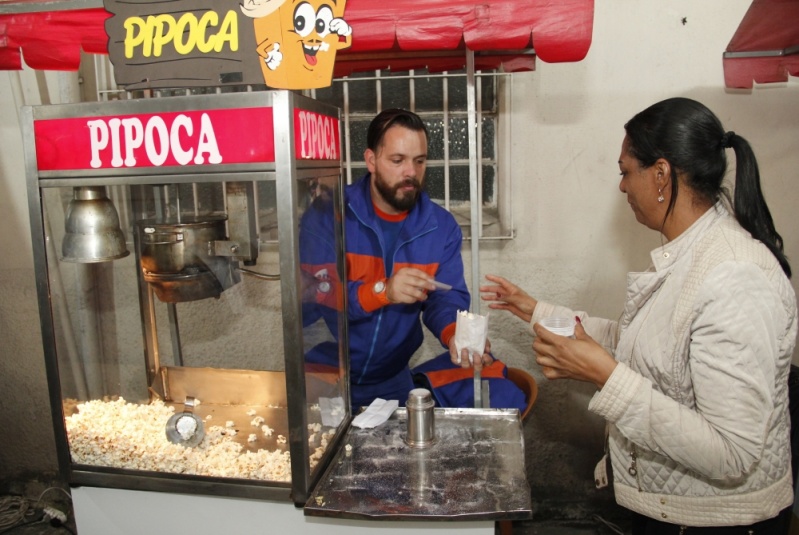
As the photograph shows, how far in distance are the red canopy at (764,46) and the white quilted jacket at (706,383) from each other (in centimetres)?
137

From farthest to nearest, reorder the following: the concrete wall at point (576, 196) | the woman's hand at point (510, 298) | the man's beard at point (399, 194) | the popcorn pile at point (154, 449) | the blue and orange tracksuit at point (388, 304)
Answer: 1. the concrete wall at point (576, 196)
2. the man's beard at point (399, 194)
3. the blue and orange tracksuit at point (388, 304)
4. the woman's hand at point (510, 298)
5. the popcorn pile at point (154, 449)

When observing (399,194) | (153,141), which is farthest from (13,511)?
(153,141)

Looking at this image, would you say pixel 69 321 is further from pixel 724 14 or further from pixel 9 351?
pixel 724 14

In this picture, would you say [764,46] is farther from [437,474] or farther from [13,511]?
[13,511]

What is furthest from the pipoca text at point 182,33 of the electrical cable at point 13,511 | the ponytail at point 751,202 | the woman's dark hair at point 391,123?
the electrical cable at point 13,511

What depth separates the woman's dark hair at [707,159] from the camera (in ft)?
5.63

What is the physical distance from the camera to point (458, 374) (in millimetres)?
2859

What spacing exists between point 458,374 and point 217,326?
43.6 inches

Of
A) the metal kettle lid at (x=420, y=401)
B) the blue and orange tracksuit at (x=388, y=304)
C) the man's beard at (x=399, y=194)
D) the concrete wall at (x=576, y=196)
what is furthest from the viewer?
the concrete wall at (x=576, y=196)

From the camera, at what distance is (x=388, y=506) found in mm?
1666

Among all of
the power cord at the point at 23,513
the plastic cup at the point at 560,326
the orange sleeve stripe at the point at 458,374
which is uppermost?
the plastic cup at the point at 560,326

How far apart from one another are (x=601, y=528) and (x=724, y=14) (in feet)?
9.12

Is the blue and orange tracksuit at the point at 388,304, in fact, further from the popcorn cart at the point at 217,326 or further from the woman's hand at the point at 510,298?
the popcorn cart at the point at 217,326

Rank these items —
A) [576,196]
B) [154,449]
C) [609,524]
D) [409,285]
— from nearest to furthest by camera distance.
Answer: [154,449] → [409,285] → [576,196] → [609,524]
